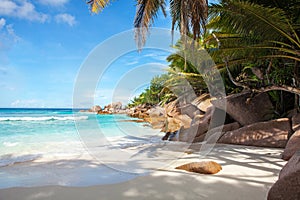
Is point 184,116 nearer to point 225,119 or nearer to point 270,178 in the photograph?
point 225,119

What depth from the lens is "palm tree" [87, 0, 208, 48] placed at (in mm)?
4758

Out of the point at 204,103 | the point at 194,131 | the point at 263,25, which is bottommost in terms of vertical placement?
the point at 194,131

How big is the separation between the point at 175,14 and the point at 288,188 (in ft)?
16.9

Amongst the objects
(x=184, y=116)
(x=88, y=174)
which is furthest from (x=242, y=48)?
(x=184, y=116)

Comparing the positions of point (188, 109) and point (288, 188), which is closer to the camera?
point (288, 188)

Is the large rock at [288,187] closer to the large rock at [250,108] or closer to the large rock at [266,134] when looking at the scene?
the large rock at [266,134]

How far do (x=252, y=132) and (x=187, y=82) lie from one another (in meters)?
8.41

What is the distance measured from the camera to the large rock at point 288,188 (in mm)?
1879

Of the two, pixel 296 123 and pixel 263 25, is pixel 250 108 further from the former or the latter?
pixel 263 25

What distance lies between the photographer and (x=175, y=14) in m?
5.85

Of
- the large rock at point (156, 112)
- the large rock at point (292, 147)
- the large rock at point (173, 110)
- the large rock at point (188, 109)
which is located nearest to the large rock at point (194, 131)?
the large rock at point (292, 147)

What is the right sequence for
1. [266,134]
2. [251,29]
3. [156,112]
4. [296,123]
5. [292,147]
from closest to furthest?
[292,147] → [251,29] → [296,123] → [266,134] → [156,112]

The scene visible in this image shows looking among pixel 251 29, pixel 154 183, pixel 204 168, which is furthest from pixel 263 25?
pixel 154 183

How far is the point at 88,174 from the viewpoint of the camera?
133 inches
